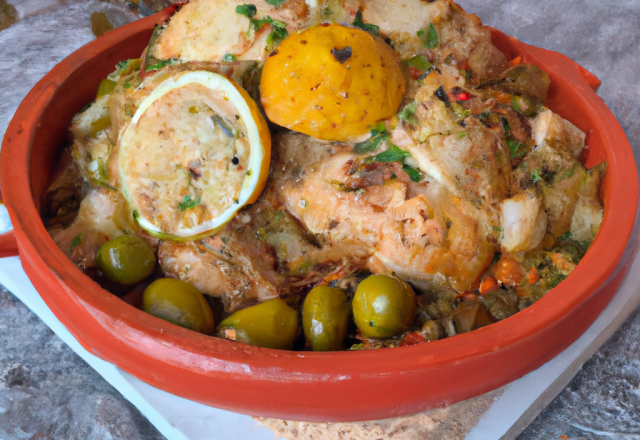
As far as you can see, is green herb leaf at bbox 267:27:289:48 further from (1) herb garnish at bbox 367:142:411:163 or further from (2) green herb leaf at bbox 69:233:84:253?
(2) green herb leaf at bbox 69:233:84:253

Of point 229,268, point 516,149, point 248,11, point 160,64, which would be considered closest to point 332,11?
point 248,11

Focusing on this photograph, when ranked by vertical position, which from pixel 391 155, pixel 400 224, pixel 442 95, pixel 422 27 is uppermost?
pixel 422 27

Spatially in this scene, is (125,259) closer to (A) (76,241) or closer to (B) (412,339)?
(A) (76,241)

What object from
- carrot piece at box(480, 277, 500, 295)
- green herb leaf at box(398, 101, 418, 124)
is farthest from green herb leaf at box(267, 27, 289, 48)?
carrot piece at box(480, 277, 500, 295)

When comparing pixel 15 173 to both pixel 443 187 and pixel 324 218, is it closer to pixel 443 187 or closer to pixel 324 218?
pixel 324 218

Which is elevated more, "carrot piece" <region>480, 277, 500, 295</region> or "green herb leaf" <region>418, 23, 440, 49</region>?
"green herb leaf" <region>418, 23, 440, 49</region>

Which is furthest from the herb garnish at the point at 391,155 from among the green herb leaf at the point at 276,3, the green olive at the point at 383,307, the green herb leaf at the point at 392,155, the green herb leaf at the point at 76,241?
the green herb leaf at the point at 76,241
